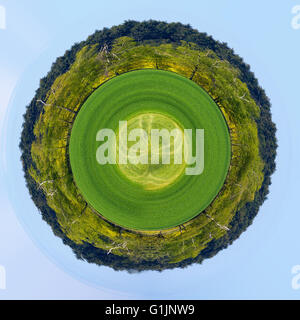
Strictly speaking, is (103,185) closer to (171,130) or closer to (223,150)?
(171,130)

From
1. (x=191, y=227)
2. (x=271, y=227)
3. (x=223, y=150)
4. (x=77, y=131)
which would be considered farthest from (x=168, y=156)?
(x=271, y=227)

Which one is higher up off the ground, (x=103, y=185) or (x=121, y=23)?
(x=121, y=23)

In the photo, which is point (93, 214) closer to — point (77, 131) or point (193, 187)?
point (77, 131)

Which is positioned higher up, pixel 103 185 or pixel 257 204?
pixel 103 185
